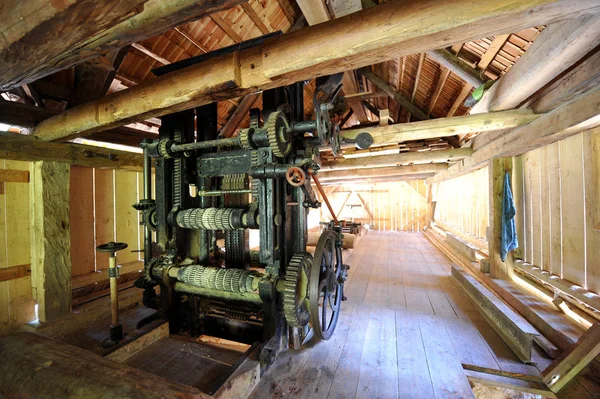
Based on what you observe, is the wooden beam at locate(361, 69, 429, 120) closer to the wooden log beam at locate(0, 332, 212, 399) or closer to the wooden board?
the wooden board

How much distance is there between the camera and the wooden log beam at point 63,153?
2.41 metres

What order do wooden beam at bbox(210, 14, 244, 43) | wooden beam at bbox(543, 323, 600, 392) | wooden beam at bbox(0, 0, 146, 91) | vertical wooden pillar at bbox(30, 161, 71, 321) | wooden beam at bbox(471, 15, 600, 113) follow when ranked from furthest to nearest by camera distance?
1. wooden beam at bbox(210, 14, 244, 43)
2. vertical wooden pillar at bbox(30, 161, 71, 321)
3. wooden beam at bbox(543, 323, 600, 392)
4. wooden beam at bbox(471, 15, 600, 113)
5. wooden beam at bbox(0, 0, 146, 91)

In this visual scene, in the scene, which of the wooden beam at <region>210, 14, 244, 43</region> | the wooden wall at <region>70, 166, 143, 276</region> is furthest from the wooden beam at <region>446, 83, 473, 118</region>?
the wooden wall at <region>70, 166, 143, 276</region>

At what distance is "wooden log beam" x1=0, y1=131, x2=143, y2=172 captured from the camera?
2.41m

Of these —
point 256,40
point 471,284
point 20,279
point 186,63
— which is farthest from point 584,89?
point 20,279

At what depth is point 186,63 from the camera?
217 cm

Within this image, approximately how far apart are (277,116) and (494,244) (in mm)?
3989

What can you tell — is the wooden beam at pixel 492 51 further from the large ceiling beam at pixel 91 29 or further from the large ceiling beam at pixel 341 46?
the large ceiling beam at pixel 91 29

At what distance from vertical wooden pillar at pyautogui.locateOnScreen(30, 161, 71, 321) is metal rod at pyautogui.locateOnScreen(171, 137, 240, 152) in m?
1.62

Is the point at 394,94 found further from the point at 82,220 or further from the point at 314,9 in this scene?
the point at 82,220

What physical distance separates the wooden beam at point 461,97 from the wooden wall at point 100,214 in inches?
226

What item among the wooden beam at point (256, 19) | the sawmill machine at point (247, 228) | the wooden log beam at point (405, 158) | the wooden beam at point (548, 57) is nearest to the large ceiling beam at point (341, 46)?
the sawmill machine at point (247, 228)

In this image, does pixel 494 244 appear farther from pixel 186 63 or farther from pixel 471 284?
pixel 186 63

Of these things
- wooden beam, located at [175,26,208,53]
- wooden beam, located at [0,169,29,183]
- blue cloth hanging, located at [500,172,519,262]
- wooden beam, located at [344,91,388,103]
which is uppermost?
wooden beam, located at [175,26,208,53]
